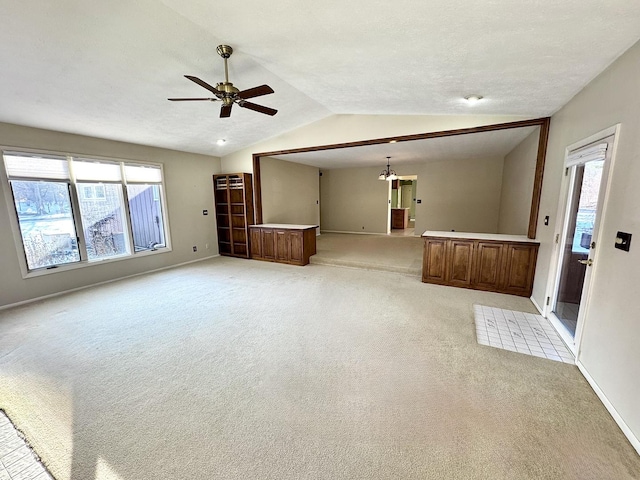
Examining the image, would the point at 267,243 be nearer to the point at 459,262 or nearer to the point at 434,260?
the point at 434,260

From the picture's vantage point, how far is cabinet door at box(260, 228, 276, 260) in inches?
236

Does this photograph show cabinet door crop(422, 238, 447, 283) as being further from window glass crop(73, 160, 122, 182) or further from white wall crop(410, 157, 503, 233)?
window glass crop(73, 160, 122, 182)

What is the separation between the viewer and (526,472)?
1379mm

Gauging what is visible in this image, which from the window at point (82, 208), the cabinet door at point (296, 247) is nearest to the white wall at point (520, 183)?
the cabinet door at point (296, 247)

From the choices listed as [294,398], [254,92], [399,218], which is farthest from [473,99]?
[399,218]

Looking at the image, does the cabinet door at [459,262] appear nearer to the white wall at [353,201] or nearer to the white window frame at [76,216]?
the white wall at [353,201]

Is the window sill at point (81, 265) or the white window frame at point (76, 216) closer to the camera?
the white window frame at point (76, 216)

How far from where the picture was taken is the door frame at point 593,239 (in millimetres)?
1980

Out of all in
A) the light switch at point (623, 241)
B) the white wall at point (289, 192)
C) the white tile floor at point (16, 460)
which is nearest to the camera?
the white tile floor at point (16, 460)

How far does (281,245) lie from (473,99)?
429 centimetres

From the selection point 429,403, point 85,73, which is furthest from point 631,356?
point 85,73

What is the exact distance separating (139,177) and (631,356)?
680cm

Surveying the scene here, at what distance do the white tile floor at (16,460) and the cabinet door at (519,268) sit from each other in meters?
4.96

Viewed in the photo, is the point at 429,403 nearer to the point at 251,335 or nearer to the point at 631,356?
the point at 631,356
